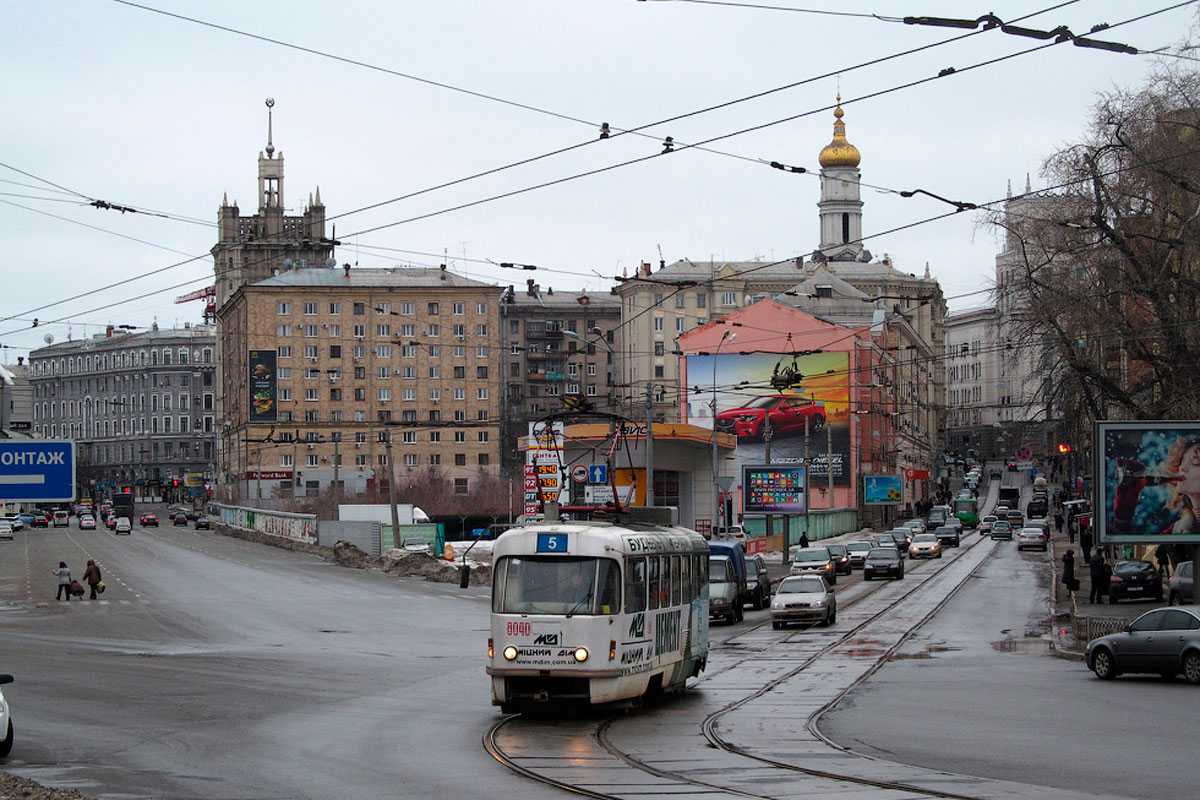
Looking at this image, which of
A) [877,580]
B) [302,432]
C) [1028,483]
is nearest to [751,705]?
[877,580]

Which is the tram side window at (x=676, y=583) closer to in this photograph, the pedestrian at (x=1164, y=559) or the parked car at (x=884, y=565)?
the pedestrian at (x=1164, y=559)

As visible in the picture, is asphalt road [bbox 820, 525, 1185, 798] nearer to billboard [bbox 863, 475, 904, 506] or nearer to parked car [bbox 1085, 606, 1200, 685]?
parked car [bbox 1085, 606, 1200, 685]

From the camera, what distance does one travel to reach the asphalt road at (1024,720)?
46.8 ft

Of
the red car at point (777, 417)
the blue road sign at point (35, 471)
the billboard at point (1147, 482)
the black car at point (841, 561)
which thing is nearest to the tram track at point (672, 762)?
the blue road sign at point (35, 471)

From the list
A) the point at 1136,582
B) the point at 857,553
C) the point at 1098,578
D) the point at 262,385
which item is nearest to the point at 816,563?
the point at 857,553

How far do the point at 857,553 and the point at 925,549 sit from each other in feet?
31.2

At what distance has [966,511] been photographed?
104m

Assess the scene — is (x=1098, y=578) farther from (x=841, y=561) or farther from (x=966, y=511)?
(x=966, y=511)

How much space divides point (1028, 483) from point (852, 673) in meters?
125

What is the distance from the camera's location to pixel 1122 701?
67.6ft

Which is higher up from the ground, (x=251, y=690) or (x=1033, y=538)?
(x=251, y=690)

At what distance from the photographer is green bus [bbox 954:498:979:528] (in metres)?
104

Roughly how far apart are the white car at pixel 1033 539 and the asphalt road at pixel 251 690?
3403 centimetres

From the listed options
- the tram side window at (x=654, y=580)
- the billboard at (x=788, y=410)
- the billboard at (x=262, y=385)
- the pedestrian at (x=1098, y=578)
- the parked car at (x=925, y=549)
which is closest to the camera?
the tram side window at (x=654, y=580)
